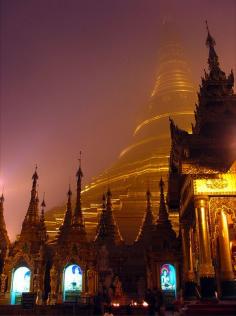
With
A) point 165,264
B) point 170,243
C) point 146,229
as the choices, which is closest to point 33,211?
point 146,229

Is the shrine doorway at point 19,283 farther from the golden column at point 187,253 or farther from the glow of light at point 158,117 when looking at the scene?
the glow of light at point 158,117

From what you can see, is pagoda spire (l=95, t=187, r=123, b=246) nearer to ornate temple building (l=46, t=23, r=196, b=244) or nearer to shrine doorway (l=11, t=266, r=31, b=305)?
ornate temple building (l=46, t=23, r=196, b=244)

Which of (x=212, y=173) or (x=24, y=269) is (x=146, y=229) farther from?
(x=212, y=173)

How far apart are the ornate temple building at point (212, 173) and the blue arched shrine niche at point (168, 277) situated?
6567 millimetres

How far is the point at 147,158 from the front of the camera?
4053 centimetres

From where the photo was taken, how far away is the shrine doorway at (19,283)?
21353 mm

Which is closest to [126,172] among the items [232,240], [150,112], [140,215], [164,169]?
[164,169]

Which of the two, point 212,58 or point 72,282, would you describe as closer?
point 212,58

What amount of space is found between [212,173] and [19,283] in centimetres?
1391

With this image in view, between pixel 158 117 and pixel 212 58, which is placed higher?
pixel 158 117

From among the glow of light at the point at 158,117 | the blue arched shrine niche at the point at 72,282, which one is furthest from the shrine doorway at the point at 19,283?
the glow of light at the point at 158,117

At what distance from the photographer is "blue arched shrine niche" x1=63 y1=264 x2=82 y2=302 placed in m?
20.6

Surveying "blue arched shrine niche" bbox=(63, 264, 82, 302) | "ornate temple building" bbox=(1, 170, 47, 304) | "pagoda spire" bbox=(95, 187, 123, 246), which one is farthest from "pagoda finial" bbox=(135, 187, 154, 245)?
"ornate temple building" bbox=(1, 170, 47, 304)

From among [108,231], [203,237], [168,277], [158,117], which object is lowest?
[168,277]
